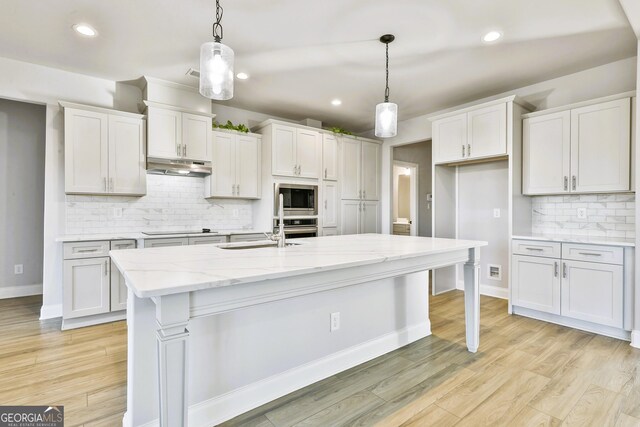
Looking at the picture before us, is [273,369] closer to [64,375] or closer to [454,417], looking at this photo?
[454,417]

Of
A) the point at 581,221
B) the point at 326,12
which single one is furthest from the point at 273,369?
the point at 581,221

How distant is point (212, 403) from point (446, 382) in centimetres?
145

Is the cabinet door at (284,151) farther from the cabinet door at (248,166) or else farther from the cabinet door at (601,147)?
the cabinet door at (601,147)

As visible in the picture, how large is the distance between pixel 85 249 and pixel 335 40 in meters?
3.07

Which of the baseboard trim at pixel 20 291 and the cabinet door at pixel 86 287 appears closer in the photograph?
the cabinet door at pixel 86 287

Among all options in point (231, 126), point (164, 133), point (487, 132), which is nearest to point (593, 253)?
point (487, 132)

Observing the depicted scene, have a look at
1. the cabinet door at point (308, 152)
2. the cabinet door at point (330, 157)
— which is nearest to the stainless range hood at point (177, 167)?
the cabinet door at point (308, 152)

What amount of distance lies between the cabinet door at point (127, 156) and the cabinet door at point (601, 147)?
14.9ft

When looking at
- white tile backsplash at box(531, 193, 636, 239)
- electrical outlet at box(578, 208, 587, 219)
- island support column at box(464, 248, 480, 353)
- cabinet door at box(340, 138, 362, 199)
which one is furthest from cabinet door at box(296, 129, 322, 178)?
electrical outlet at box(578, 208, 587, 219)

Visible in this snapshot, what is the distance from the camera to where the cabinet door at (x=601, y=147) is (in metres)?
2.96

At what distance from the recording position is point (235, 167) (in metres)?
4.28

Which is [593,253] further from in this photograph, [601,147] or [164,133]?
[164,133]

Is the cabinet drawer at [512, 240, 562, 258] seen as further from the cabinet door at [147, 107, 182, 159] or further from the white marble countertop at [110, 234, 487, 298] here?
the cabinet door at [147, 107, 182, 159]

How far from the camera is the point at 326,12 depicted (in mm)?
2455
